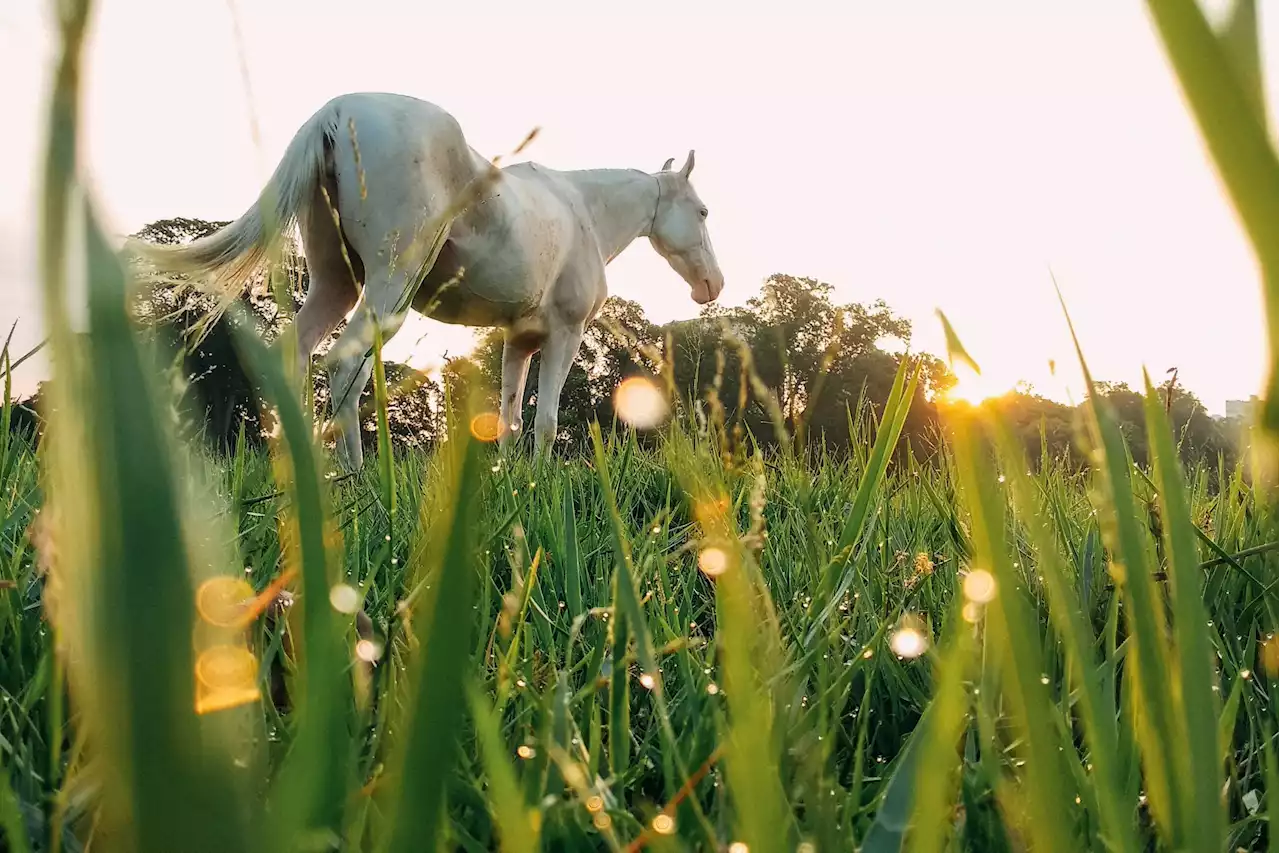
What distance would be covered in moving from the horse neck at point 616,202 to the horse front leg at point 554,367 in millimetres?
775

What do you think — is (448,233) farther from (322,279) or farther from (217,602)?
(217,602)

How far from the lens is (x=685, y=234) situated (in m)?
7.85

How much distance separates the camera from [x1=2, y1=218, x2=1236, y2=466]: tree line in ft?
1.83

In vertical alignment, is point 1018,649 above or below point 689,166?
below

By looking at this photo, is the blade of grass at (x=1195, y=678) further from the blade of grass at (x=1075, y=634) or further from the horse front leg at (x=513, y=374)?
the horse front leg at (x=513, y=374)

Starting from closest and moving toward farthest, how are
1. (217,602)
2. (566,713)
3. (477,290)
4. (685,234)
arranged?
(217,602) → (566,713) → (477,290) → (685,234)

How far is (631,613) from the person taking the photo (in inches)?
16.1

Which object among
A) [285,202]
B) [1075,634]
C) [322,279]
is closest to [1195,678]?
[1075,634]

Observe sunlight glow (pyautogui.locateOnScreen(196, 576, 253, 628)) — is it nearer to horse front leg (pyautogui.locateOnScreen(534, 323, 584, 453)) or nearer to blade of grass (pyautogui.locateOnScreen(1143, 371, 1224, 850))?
blade of grass (pyautogui.locateOnScreen(1143, 371, 1224, 850))

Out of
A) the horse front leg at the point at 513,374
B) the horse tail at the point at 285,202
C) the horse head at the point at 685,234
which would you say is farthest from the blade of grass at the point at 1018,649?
the horse head at the point at 685,234

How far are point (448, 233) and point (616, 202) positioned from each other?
4.39 metres

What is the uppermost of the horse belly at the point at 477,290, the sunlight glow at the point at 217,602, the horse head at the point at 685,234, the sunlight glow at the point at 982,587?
the horse head at the point at 685,234

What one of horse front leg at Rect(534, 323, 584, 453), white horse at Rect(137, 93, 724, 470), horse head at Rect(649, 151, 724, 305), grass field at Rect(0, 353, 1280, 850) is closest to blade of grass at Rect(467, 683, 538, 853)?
grass field at Rect(0, 353, 1280, 850)

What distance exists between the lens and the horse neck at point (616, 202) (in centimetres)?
683
